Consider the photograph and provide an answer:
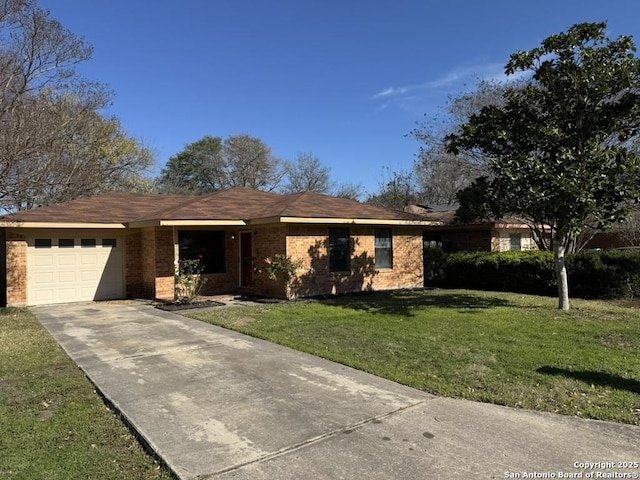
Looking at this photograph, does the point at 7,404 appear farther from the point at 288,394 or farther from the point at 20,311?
the point at 20,311

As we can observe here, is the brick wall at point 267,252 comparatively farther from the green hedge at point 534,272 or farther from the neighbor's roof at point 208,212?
the green hedge at point 534,272

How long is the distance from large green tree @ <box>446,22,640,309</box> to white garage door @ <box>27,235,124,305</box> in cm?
A: 1093

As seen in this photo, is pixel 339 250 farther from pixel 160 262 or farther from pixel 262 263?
pixel 160 262

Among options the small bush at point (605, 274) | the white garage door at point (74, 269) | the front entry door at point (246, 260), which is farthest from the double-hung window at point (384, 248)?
the white garage door at point (74, 269)

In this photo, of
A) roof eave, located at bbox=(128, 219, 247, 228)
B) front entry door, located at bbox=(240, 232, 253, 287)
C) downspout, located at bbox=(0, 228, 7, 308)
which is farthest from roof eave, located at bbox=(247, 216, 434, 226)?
downspout, located at bbox=(0, 228, 7, 308)

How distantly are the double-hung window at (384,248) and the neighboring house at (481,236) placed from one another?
4505 millimetres

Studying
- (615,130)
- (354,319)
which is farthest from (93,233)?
(615,130)

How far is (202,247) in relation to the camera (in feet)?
50.8

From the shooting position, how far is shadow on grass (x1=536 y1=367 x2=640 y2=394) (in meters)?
5.66

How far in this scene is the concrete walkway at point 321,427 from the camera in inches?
148

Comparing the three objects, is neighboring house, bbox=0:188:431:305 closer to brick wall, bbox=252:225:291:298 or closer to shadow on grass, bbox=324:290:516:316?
brick wall, bbox=252:225:291:298

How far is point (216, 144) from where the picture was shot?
5000 cm

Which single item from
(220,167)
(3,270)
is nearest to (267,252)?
(3,270)

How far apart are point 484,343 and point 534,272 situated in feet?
28.1
